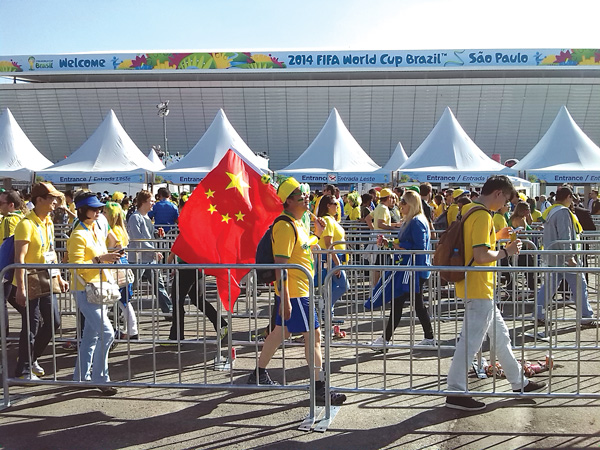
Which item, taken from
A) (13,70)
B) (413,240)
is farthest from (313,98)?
(413,240)

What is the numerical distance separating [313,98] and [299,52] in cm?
535

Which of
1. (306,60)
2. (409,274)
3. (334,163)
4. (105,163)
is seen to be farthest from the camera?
(306,60)

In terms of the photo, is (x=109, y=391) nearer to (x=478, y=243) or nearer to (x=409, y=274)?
(x=409, y=274)

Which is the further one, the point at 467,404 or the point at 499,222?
the point at 499,222

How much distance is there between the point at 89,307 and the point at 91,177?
13889mm

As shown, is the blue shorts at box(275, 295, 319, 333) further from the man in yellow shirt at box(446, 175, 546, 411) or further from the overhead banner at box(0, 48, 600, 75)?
the overhead banner at box(0, 48, 600, 75)

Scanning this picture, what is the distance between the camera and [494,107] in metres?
70.1

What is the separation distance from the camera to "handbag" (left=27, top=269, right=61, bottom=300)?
606cm

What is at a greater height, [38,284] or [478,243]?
[478,243]

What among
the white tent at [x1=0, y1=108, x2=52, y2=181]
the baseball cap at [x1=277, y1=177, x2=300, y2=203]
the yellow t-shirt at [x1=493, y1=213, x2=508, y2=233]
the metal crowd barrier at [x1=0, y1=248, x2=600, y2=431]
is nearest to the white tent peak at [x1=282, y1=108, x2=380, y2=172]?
the white tent at [x1=0, y1=108, x2=52, y2=181]

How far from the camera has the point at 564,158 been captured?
62.0 feet

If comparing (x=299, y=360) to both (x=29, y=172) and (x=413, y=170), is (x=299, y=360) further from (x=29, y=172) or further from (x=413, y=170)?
(x=29, y=172)

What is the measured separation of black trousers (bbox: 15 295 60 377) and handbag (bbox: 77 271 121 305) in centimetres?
66

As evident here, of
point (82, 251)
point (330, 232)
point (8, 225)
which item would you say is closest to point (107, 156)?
point (8, 225)
